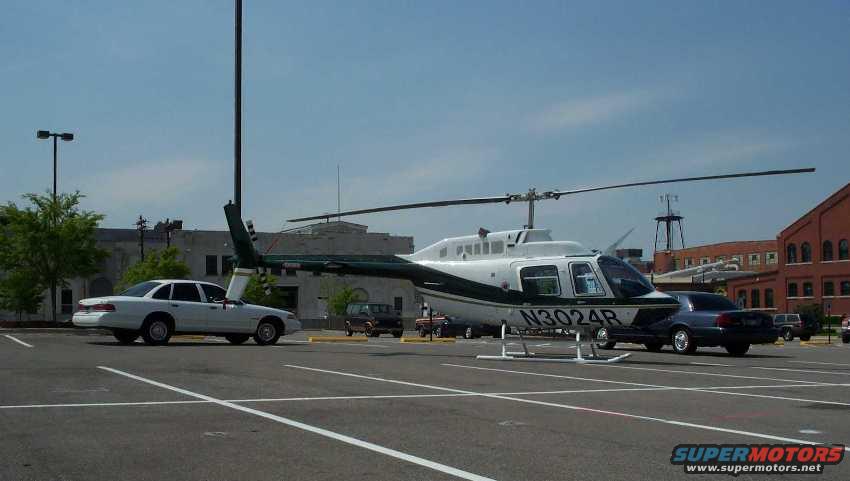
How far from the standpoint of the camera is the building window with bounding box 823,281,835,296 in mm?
74625

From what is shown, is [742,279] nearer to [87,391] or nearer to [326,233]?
[326,233]

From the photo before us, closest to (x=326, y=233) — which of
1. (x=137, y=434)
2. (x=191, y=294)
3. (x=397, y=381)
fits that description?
(x=191, y=294)

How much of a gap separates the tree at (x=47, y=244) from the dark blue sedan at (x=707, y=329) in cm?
2824

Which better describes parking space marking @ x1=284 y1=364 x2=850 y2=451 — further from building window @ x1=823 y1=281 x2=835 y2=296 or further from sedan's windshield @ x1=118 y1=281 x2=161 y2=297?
building window @ x1=823 y1=281 x2=835 y2=296

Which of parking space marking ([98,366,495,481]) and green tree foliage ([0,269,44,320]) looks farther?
green tree foliage ([0,269,44,320])

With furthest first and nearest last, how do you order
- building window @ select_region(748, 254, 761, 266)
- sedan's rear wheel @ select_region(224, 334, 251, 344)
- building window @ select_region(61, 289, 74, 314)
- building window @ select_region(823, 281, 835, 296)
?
building window @ select_region(748, 254, 761, 266) → building window @ select_region(823, 281, 835, 296) → building window @ select_region(61, 289, 74, 314) → sedan's rear wheel @ select_region(224, 334, 251, 344)

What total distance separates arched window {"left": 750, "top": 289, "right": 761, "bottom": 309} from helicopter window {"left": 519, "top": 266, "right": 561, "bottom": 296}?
68.8m

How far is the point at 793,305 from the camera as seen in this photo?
255 feet

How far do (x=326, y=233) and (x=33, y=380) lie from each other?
65.5m

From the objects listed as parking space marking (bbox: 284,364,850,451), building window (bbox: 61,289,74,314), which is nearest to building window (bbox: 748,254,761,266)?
building window (bbox: 61,289,74,314)

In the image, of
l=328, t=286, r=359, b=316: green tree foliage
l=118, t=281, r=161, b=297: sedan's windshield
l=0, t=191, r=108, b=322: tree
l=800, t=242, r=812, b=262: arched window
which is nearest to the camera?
l=118, t=281, r=161, b=297: sedan's windshield

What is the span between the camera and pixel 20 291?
42.9 metres

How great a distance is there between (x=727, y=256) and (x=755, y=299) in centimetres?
3649

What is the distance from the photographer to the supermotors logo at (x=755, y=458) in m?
6.34
